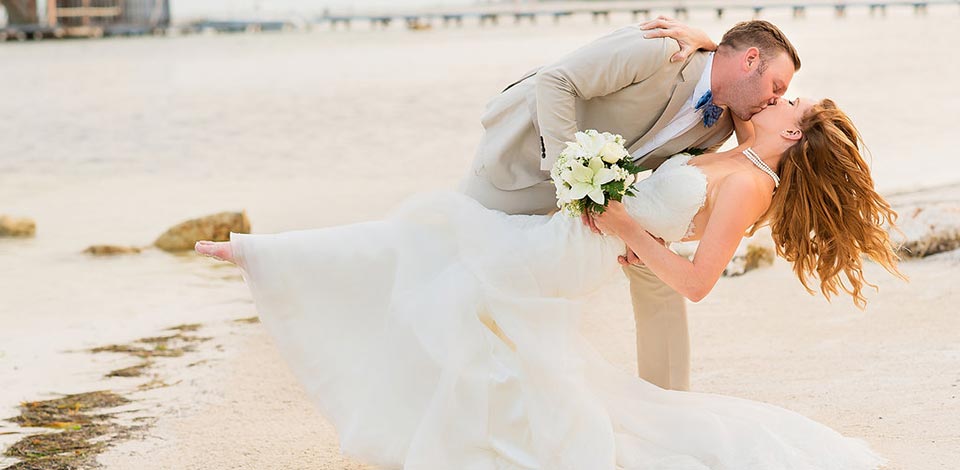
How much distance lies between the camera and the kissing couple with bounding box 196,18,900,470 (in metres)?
3.73

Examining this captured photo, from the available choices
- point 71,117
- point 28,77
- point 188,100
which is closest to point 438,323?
point 71,117

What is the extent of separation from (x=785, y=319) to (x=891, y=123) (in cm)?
1575

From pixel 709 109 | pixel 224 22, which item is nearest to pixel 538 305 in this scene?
pixel 709 109

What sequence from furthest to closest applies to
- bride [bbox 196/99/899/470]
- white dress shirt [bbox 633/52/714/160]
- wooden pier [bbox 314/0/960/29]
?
wooden pier [bbox 314/0/960/29], white dress shirt [bbox 633/52/714/160], bride [bbox 196/99/899/470]

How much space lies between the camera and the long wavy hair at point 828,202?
12.6ft

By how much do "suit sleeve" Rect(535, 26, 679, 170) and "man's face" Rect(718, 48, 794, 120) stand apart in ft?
0.83

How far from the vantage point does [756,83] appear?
3791mm

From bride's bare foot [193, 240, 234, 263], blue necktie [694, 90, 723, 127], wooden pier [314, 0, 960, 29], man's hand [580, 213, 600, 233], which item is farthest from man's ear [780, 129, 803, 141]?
wooden pier [314, 0, 960, 29]

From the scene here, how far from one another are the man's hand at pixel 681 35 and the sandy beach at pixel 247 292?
1652 mm

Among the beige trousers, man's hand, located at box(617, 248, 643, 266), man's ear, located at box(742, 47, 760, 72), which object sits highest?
man's ear, located at box(742, 47, 760, 72)

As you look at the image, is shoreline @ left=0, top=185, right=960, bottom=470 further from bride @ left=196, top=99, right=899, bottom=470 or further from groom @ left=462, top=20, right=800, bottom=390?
groom @ left=462, top=20, right=800, bottom=390

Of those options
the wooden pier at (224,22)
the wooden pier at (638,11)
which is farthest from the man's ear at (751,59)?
the wooden pier at (638,11)

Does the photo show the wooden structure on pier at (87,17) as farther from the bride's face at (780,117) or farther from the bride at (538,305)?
the bride's face at (780,117)

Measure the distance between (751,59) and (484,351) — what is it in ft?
4.31
